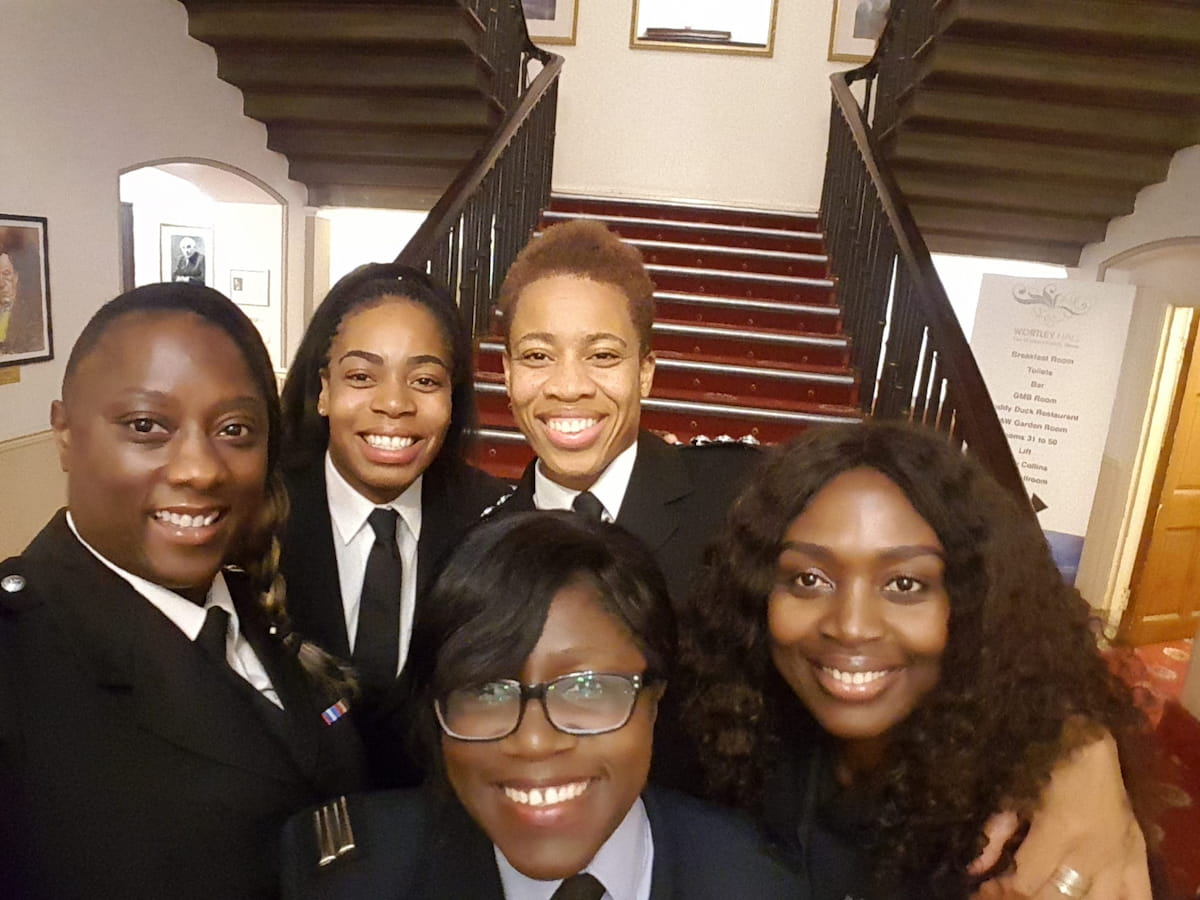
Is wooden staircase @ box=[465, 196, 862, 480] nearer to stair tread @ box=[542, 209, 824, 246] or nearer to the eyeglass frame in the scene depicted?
stair tread @ box=[542, 209, 824, 246]

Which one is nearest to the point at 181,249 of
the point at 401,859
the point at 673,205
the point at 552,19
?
the point at 552,19

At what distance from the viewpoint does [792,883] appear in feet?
2.94

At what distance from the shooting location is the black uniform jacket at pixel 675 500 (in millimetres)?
1358

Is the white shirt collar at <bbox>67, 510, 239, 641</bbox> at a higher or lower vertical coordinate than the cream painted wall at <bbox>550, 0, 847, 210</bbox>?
lower

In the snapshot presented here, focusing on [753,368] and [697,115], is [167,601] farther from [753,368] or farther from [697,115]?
[697,115]

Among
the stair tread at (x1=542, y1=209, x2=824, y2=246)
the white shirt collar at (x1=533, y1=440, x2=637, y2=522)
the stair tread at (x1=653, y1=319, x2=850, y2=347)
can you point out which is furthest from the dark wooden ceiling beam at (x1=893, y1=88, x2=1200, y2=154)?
the white shirt collar at (x1=533, y1=440, x2=637, y2=522)

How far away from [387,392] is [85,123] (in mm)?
3717

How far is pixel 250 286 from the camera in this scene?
18.3ft

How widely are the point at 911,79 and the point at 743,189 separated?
6.43 ft

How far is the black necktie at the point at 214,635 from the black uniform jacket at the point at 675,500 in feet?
1.66

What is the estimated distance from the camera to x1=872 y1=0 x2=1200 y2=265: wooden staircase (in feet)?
11.9

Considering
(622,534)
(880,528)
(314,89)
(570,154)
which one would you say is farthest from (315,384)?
(570,154)

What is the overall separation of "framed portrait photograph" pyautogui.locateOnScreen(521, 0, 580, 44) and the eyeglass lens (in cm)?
613

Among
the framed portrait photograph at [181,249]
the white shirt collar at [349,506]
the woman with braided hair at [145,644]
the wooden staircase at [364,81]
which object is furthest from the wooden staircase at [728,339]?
the framed portrait photograph at [181,249]
